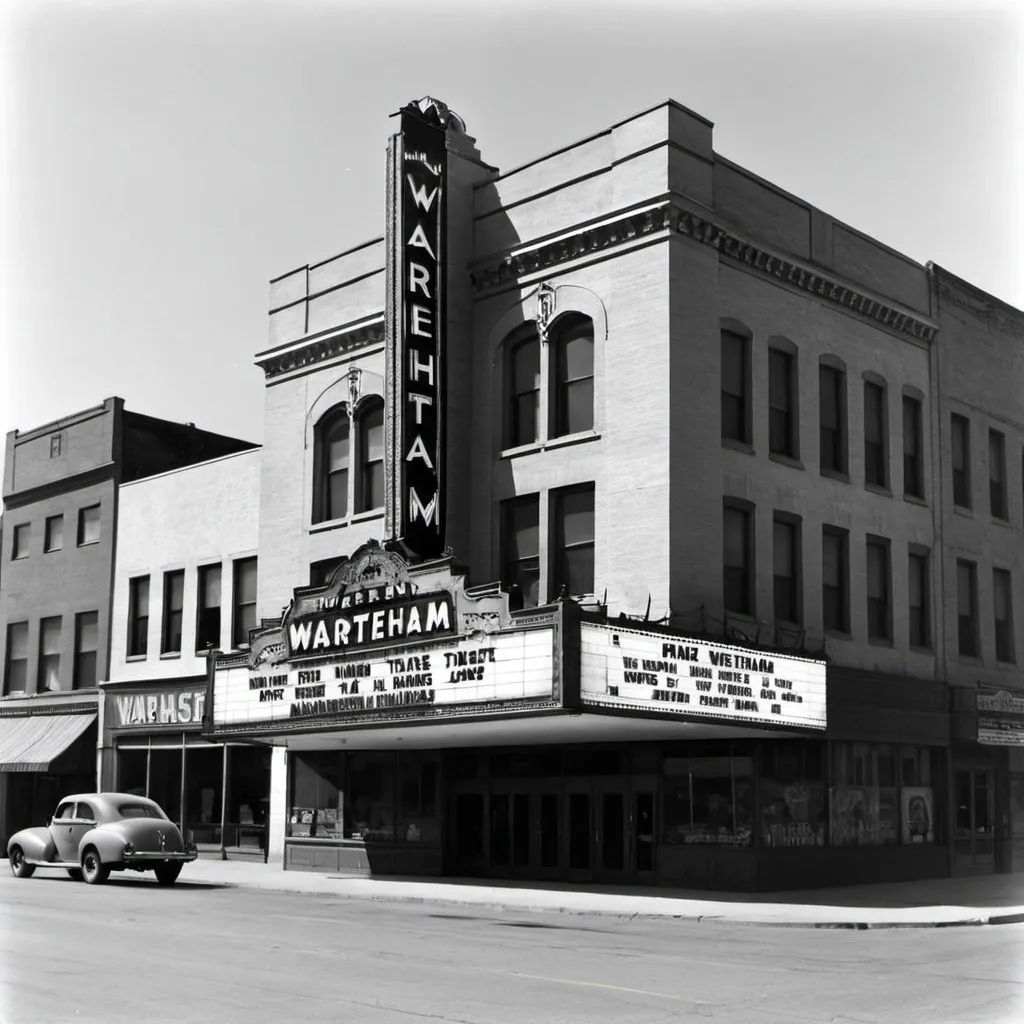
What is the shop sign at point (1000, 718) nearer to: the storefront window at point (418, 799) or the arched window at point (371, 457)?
the storefront window at point (418, 799)

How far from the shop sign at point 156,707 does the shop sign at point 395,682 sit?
243 inches

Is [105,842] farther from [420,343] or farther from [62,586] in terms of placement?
[62,586]

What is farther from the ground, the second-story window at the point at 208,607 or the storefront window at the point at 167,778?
the second-story window at the point at 208,607

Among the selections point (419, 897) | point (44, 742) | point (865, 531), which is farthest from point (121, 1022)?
point (44, 742)

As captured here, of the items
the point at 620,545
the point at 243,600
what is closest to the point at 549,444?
the point at 620,545

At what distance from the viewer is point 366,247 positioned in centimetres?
3422

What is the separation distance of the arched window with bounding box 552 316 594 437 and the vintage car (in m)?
11.3

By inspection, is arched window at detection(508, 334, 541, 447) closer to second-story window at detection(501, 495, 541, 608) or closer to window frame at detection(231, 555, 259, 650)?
second-story window at detection(501, 495, 541, 608)

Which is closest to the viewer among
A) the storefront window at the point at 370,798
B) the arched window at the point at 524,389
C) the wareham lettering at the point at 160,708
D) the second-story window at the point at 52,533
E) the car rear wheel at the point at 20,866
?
the arched window at the point at 524,389

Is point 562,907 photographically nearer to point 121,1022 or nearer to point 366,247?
point 121,1022

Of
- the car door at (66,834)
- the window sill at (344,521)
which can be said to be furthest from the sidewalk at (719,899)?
the window sill at (344,521)

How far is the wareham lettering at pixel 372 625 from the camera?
26469 millimetres

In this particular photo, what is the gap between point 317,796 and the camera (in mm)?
34125

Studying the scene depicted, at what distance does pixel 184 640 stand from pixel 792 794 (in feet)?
60.1
